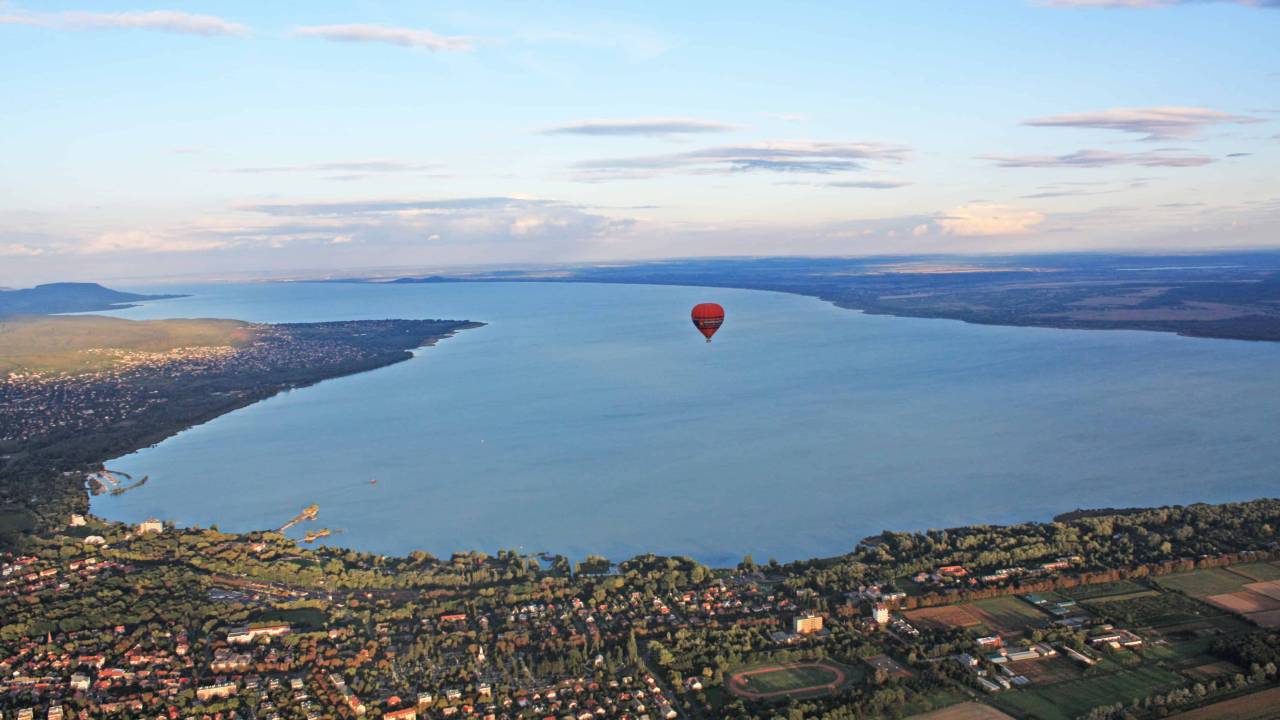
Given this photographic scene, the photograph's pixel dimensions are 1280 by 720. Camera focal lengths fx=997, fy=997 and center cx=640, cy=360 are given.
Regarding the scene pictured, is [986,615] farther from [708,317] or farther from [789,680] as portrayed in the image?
[708,317]

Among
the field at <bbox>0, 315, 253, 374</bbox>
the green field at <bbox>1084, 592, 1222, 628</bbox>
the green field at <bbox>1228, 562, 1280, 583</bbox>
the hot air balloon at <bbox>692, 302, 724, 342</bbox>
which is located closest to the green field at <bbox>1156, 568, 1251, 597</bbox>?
the green field at <bbox>1228, 562, 1280, 583</bbox>

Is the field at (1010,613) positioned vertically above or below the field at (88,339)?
below

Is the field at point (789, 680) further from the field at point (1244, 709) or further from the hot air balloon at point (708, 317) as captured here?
the hot air balloon at point (708, 317)

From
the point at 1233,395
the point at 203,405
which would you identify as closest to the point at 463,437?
the point at 203,405

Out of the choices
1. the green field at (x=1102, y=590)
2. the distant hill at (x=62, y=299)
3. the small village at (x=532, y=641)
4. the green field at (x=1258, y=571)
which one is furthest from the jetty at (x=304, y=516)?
the distant hill at (x=62, y=299)

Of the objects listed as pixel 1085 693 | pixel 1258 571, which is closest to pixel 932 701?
pixel 1085 693
